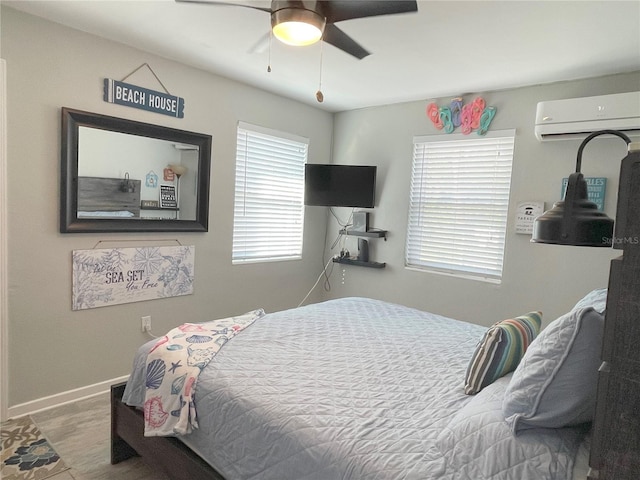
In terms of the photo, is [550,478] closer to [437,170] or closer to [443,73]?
[443,73]

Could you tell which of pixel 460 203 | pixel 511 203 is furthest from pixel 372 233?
pixel 511 203

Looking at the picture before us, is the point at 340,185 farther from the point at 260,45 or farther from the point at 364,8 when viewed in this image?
the point at 364,8

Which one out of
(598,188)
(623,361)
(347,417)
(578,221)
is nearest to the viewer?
(623,361)

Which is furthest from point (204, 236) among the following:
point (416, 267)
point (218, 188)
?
point (416, 267)

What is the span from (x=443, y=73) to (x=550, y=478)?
2.82 meters

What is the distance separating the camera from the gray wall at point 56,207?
2451mm

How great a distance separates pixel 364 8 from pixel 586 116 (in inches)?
78.9

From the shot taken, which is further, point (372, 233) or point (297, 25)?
point (372, 233)

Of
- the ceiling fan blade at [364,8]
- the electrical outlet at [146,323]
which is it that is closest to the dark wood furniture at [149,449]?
the electrical outlet at [146,323]

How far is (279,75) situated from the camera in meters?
3.36

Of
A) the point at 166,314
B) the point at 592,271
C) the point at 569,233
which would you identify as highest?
the point at 569,233

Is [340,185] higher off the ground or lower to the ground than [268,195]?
higher

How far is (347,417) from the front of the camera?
4.78ft

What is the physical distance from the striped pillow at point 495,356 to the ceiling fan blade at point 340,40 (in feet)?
5.37
